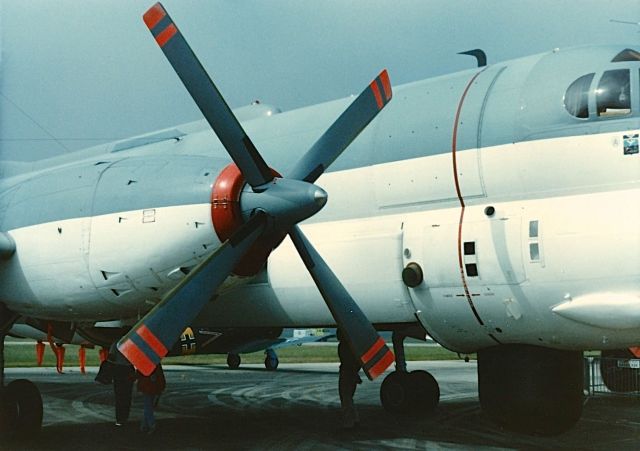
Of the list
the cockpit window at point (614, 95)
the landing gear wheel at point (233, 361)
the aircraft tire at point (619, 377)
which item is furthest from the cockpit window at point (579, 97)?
the landing gear wheel at point (233, 361)

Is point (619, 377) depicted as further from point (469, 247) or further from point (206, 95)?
point (206, 95)

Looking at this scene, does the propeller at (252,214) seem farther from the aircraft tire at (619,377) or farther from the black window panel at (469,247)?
the aircraft tire at (619,377)

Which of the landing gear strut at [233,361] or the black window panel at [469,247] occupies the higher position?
the black window panel at [469,247]

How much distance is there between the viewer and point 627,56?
915 centimetres

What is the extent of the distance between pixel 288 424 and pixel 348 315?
175 inches

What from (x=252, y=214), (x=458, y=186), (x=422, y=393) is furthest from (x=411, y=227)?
(x=422, y=393)

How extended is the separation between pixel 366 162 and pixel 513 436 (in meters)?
4.63

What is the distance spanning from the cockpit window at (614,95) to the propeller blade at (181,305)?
12.9 feet

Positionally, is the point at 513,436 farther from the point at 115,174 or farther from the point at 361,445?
the point at 115,174

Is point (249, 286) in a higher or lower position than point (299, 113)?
lower

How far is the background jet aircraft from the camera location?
8.57 m

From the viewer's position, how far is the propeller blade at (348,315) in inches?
370

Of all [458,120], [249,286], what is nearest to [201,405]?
[249,286]

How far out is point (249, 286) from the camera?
36.8 feet
